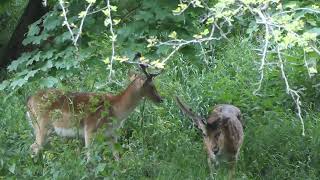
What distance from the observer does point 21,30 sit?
9.68 meters

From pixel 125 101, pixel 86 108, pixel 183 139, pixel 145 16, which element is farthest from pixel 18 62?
pixel 183 139

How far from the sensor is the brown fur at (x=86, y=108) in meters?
8.81

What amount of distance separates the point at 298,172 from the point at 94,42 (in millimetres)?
2823

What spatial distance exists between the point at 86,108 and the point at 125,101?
0.57m

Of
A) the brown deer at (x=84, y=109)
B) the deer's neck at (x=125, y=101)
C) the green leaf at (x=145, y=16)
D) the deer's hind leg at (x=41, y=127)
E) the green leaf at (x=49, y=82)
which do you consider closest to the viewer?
the green leaf at (x=145, y=16)

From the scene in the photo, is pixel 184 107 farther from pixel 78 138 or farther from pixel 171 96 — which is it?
pixel 171 96

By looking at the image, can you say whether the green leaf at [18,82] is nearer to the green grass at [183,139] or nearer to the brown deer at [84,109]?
the green grass at [183,139]

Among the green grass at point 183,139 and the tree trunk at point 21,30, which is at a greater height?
the tree trunk at point 21,30

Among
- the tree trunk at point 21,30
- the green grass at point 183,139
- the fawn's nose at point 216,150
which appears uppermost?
the tree trunk at point 21,30

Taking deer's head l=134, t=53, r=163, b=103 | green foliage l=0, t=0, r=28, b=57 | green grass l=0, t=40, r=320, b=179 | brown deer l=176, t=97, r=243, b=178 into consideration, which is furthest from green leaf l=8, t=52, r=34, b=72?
green foliage l=0, t=0, r=28, b=57

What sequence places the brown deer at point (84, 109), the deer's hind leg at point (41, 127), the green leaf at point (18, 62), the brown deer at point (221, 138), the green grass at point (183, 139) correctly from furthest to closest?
1. the deer's hind leg at point (41, 127)
2. the brown deer at point (84, 109)
3. the brown deer at point (221, 138)
4. the green grass at point (183, 139)
5. the green leaf at point (18, 62)

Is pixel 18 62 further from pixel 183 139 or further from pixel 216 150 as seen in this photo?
pixel 183 139

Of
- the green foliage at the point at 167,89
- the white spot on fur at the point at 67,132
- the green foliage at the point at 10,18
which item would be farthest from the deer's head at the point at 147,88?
the green foliage at the point at 10,18

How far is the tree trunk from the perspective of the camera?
9070 millimetres
